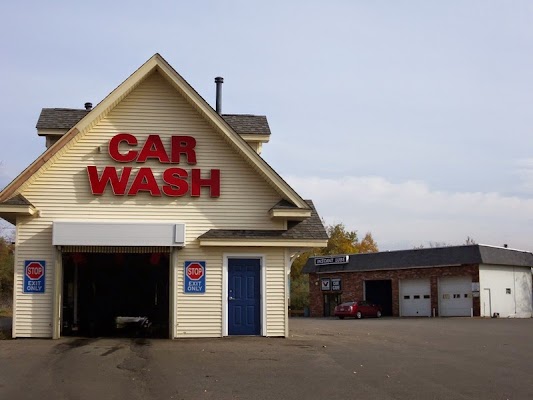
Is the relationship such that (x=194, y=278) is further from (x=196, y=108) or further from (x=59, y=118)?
(x=59, y=118)

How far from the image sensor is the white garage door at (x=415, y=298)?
160 ft

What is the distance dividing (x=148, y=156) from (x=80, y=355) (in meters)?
6.64

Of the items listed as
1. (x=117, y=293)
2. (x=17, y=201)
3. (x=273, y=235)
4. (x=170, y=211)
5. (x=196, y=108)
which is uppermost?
(x=196, y=108)

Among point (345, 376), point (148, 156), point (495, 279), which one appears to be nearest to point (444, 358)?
point (345, 376)

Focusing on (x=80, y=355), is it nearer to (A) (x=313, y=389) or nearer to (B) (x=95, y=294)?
(A) (x=313, y=389)

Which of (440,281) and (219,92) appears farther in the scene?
(440,281)

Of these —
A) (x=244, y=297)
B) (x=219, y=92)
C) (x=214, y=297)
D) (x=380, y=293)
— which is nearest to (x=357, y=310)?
(x=380, y=293)

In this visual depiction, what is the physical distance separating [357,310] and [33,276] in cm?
3259

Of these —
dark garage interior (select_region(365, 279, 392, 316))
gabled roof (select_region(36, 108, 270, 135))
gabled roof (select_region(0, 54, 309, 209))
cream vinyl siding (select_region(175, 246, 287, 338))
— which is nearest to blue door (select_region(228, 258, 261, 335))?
cream vinyl siding (select_region(175, 246, 287, 338))

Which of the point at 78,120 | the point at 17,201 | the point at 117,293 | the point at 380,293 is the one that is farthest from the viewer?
the point at 380,293

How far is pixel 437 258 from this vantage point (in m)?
47.8

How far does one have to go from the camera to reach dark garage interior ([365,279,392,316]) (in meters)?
55.0

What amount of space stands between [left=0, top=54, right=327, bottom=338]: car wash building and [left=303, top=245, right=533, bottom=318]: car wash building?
91.5ft

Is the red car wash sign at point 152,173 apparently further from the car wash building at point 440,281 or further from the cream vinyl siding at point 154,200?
the car wash building at point 440,281
